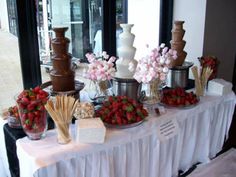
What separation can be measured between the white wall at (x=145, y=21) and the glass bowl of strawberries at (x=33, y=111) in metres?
1.41

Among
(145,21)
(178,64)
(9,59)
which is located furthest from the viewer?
(145,21)

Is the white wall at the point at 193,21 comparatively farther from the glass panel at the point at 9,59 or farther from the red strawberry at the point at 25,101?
the red strawberry at the point at 25,101

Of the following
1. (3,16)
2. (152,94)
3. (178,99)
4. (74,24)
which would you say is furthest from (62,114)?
(74,24)

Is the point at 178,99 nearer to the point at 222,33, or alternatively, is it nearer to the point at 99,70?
the point at 99,70

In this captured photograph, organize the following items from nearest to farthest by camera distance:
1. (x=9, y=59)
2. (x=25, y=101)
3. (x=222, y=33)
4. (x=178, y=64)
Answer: (x=25, y=101) → (x=178, y=64) → (x=9, y=59) → (x=222, y=33)

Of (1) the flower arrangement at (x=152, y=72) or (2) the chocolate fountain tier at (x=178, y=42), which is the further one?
(2) the chocolate fountain tier at (x=178, y=42)

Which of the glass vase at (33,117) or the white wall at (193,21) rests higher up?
the white wall at (193,21)

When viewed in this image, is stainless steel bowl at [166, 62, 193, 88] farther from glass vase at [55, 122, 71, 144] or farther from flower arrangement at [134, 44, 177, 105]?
glass vase at [55, 122, 71, 144]

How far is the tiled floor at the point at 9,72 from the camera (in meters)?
1.84

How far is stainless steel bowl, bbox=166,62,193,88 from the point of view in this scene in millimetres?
1875

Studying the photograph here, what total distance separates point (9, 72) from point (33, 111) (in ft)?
3.74

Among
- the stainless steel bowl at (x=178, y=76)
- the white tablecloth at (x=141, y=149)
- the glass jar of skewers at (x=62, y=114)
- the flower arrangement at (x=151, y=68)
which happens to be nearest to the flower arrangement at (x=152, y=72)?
the flower arrangement at (x=151, y=68)

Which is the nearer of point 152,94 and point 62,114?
point 62,114

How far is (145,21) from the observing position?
2.52m
